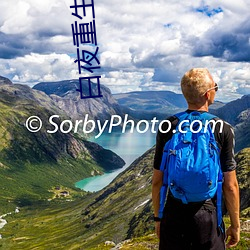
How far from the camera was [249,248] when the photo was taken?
25297 millimetres

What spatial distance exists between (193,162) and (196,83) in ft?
7.72

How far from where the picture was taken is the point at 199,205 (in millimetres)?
10656

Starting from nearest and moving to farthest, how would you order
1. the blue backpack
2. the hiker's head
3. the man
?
1. the blue backpack
2. the man
3. the hiker's head

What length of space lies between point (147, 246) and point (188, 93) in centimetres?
2404

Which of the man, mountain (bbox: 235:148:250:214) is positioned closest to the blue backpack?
the man

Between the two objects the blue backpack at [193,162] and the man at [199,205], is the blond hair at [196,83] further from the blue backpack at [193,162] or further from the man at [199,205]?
the blue backpack at [193,162]

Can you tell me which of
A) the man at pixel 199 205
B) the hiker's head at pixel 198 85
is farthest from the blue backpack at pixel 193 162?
the hiker's head at pixel 198 85

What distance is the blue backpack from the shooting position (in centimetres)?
1012

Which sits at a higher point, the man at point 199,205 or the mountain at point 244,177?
the man at point 199,205

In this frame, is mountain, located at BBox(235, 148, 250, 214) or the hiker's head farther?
mountain, located at BBox(235, 148, 250, 214)

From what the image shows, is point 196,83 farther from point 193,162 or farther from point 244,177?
point 244,177

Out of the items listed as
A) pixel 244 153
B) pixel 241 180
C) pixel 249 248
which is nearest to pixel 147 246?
pixel 249 248

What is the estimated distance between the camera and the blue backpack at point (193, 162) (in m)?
10.1

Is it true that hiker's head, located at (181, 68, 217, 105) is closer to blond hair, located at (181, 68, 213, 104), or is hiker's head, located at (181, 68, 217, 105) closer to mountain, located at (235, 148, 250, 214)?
blond hair, located at (181, 68, 213, 104)
